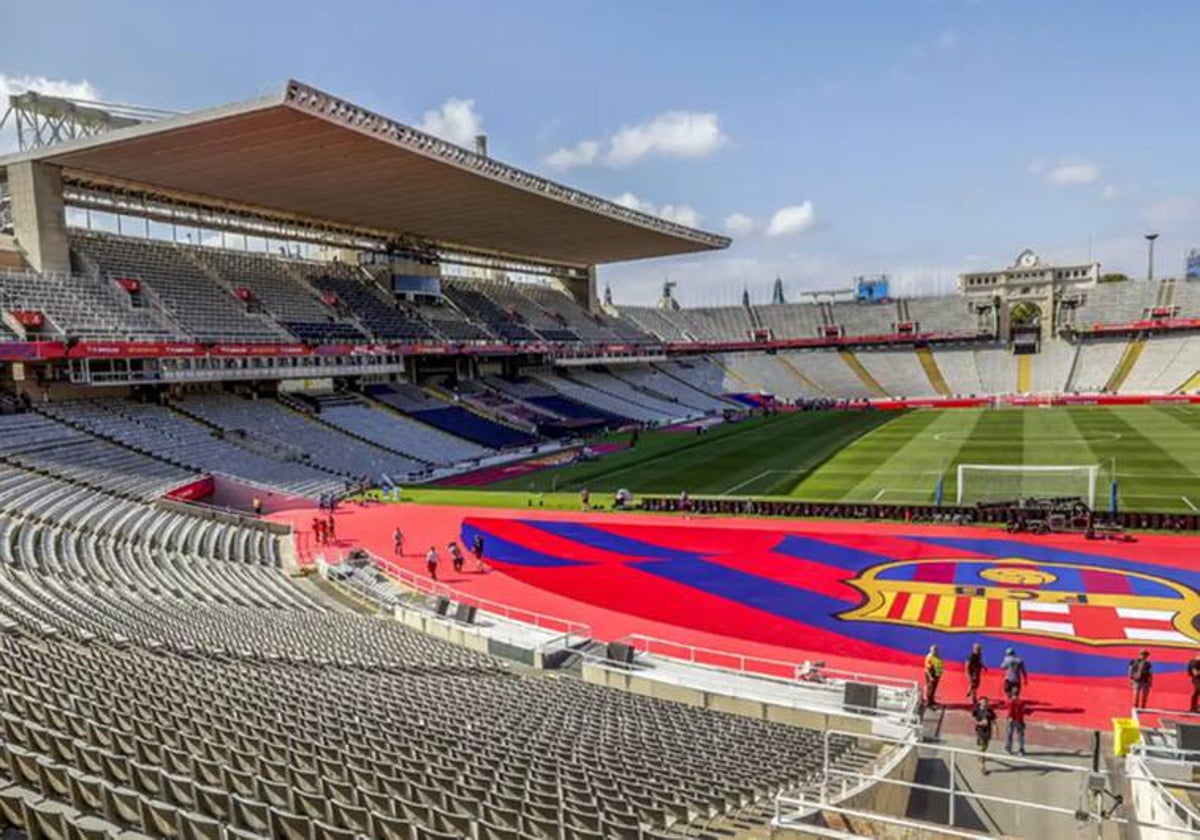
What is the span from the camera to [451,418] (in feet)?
194

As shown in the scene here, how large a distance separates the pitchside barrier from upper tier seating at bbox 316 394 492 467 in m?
18.6

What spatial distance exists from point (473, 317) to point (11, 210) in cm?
3721

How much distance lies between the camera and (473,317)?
74.6 metres

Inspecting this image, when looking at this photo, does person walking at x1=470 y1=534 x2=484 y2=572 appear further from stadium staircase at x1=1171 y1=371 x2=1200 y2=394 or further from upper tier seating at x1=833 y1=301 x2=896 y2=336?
upper tier seating at x1=833 y1=301 x2=896 y2=336

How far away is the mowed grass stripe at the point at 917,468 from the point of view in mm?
36531

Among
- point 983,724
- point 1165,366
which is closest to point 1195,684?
point 983,724


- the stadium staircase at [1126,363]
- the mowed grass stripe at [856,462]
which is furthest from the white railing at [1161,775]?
the stadium staircase at [1126,363]

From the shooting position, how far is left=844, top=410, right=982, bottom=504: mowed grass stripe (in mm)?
36531

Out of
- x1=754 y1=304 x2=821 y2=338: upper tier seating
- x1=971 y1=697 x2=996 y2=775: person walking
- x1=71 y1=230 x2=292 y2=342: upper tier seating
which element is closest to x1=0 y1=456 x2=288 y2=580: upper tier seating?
x1=971 y1=697 x2=996 y2=775: person walking

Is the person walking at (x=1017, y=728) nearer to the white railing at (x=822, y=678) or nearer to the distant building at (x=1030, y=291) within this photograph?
the white railing at (x=822, y=678)

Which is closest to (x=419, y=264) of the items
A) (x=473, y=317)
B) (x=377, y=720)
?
(x=473, y=317)

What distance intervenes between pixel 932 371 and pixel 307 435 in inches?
2862

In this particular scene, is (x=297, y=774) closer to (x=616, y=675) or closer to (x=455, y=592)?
(x=616, y=675)

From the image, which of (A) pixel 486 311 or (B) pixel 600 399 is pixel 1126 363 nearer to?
(B) pixel 600 399
